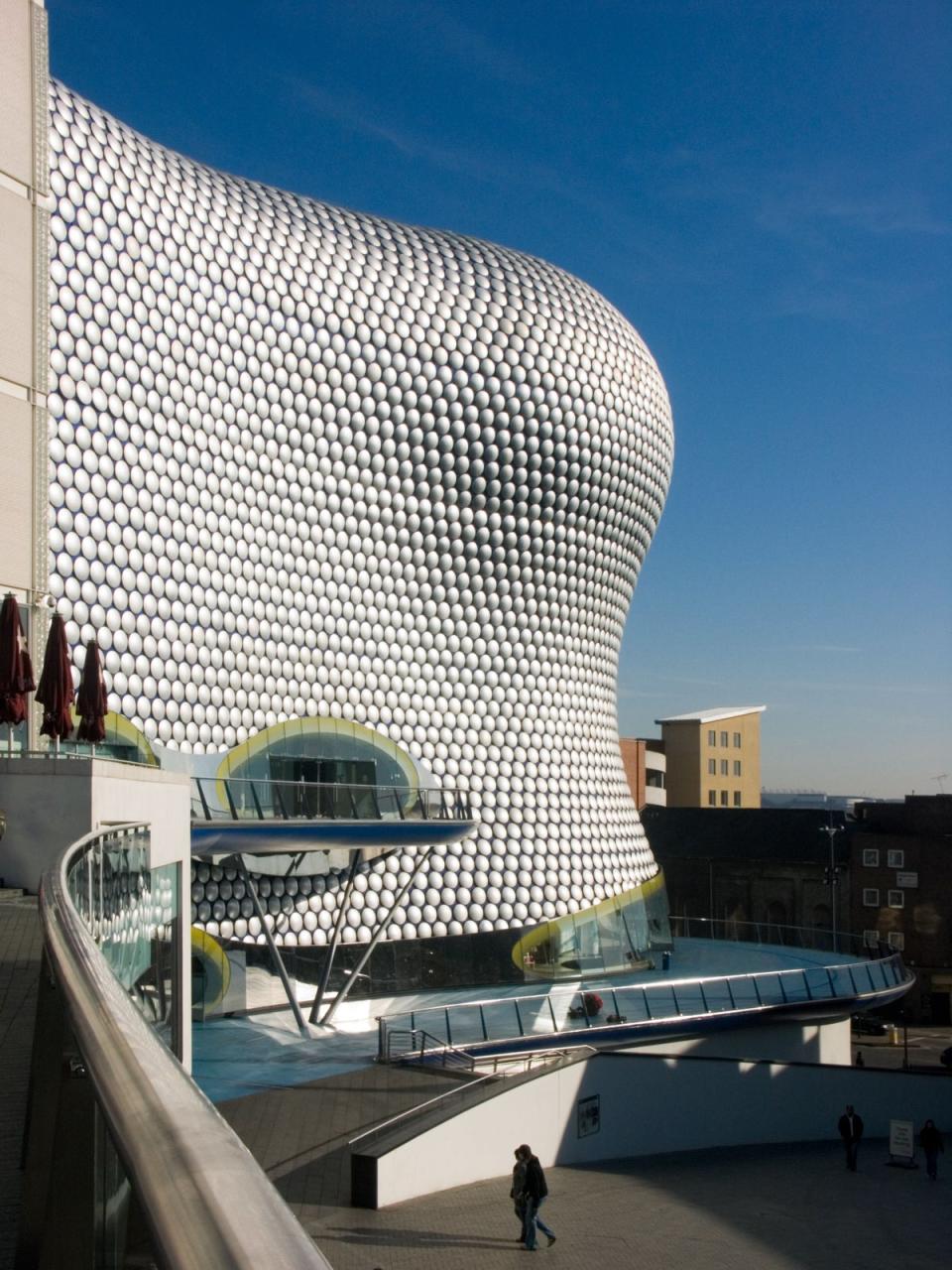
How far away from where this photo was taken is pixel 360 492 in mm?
27094

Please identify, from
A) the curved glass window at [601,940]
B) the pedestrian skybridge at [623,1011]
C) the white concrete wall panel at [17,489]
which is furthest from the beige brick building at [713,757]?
the white concrete wall panel at [17,489]

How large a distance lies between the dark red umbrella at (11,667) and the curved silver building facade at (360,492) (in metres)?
8.07

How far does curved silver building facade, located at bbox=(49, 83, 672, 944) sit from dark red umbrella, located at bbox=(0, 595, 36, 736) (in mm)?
8073

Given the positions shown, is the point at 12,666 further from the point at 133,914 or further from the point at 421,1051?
the point at 421,1051

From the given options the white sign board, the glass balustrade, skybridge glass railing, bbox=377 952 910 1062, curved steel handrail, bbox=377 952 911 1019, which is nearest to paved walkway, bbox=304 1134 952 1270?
the white sign board

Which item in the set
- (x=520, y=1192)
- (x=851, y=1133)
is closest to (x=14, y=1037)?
(x=520, y=1192)

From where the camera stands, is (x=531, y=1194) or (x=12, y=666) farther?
(x=12, y=666)

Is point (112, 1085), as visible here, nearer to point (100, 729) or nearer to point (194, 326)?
point (100, 729)

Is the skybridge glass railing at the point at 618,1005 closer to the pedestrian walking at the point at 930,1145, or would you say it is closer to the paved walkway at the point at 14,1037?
the pedestrian walking at the point at 930,1145

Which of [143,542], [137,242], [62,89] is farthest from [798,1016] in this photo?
[62,89]

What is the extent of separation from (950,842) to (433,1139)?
119 ft

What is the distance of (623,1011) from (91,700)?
36.6 feet

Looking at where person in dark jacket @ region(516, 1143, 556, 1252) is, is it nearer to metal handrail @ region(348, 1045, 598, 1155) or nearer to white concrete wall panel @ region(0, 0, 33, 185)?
metal handrail @ region(348, 1045, 598, 1155)

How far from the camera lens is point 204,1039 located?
69.1 feet
